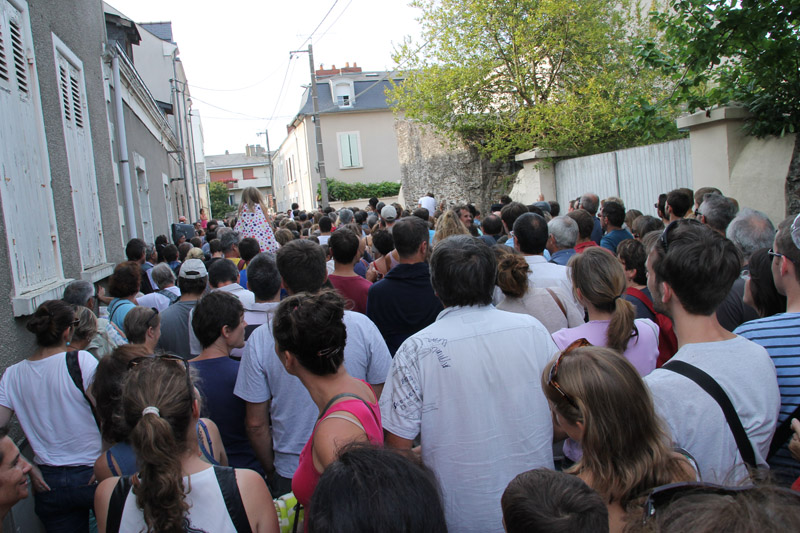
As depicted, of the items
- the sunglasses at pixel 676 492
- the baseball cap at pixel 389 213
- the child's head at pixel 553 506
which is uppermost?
the baseball cap at pixel 389 213

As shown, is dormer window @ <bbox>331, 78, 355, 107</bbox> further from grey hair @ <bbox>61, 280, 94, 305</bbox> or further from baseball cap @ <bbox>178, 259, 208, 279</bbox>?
grey hair @ <bbox>61, 280, 94, 305</bbox>

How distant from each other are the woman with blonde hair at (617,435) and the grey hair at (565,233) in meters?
3.29

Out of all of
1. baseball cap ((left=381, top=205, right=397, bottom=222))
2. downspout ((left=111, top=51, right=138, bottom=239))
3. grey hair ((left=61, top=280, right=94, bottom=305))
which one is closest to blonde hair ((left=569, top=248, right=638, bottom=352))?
grey hair ((left=61, top=280, right=94, bottom=305))

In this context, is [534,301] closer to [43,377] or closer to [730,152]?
[43,377]

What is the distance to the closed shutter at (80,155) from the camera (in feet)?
20.8

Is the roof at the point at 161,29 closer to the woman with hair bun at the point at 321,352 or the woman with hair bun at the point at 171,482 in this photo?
the woman with hair bun at the point at 321,352

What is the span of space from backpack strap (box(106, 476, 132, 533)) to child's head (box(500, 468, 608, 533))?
1269 millimetres

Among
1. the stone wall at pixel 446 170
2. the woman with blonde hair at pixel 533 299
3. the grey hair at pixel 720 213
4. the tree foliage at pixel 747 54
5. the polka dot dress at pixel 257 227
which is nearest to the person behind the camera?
the woman with blonde hair at pixel 533 299

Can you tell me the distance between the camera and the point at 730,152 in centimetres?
754

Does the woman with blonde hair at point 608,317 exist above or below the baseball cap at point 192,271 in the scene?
below

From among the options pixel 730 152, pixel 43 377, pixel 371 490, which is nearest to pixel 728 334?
pixel 371 490

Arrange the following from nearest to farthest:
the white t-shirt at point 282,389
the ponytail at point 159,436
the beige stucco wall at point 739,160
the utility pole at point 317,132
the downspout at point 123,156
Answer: the ponytail at point 159,436
the white t-shirt at point 282,389
the beige stucco wall at point 739,160
the downspout at point 123,156
the utility pole at point 317,132

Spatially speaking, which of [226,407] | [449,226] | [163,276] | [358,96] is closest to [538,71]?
[449,226]

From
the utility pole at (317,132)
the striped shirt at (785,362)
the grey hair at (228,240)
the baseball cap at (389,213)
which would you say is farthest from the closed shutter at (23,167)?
the utility pole at (317,132)
